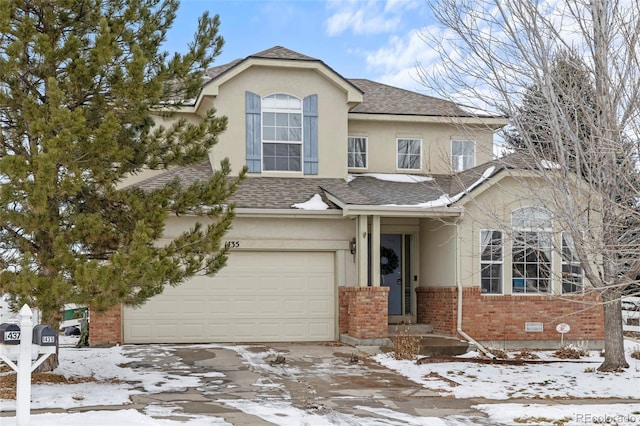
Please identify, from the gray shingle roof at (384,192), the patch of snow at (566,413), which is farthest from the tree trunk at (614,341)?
the gray shingle roof at (384,192)

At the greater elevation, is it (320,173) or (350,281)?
(320,173)

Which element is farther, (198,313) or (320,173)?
(320,173)

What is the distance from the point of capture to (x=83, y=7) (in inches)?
404

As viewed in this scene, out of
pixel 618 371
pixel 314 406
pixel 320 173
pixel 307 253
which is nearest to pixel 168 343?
pixel 307 253

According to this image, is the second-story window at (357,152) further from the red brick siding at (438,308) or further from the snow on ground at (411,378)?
the snow on ground at (411,378)

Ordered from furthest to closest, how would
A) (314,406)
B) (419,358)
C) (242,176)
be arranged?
(419,358) < (242,176) < (314,406)

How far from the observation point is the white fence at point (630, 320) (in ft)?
60.7

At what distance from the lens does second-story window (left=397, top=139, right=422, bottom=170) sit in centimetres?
1922

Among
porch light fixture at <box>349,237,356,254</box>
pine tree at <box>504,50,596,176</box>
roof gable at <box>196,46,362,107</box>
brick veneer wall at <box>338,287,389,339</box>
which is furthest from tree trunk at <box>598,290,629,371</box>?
roof gable at <box>196,46,362,107</box>

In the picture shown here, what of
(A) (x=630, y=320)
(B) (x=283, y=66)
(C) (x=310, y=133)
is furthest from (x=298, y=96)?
(A) (x=630, y=320)

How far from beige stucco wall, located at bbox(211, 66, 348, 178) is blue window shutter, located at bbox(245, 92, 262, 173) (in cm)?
12

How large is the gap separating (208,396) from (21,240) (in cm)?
356

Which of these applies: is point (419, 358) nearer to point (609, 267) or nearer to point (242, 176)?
point (609, 267)
